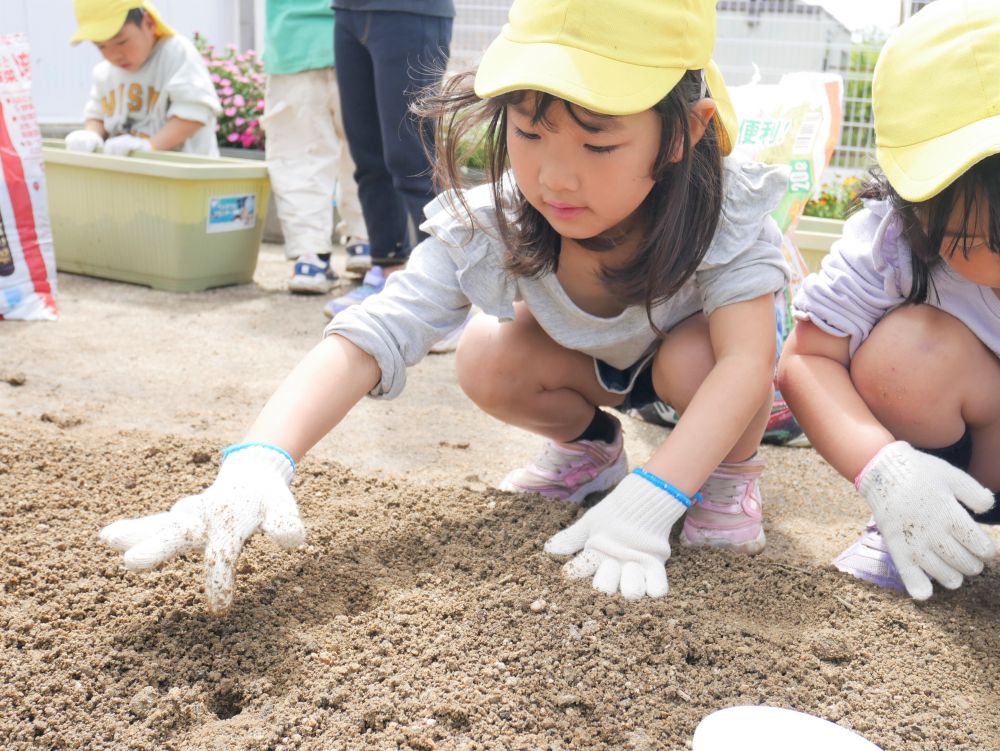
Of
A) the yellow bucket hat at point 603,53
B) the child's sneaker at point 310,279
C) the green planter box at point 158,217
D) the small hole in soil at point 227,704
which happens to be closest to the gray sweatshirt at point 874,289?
the yellow bucket hat at point 603,53

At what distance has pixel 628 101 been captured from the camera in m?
1.22

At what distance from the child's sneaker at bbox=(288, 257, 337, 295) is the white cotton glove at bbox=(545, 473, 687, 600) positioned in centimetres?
226

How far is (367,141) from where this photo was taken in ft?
10.4

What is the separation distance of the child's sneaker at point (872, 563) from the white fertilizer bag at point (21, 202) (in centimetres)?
226

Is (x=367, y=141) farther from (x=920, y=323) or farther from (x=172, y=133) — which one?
(x=920, y=323)

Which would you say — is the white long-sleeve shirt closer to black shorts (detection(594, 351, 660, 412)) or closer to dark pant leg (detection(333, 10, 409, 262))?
dark pant leg (detection(333, 10, 409, 262))

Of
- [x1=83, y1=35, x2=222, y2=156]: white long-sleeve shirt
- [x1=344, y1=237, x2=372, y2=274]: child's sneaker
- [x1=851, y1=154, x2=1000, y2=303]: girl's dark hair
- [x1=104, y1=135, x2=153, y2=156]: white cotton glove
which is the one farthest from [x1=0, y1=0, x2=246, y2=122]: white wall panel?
[x1=851, y1=154, x2=1000, y2=303]: girl's dark hair

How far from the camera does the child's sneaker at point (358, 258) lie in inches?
138

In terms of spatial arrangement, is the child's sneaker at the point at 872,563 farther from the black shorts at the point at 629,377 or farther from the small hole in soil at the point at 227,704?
the small hole in soil at the point at 227,704

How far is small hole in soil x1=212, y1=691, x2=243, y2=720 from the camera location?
44.9 inches

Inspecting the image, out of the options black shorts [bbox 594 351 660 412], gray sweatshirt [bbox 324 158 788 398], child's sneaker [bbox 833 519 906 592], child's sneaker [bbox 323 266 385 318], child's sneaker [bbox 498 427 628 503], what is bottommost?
child's sneaker [bbox 323 266 385 318]

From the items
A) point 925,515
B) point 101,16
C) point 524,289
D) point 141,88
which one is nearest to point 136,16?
point 101,16

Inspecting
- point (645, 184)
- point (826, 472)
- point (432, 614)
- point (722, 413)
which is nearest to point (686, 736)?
point (432, 614)

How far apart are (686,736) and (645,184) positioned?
0.68 m
